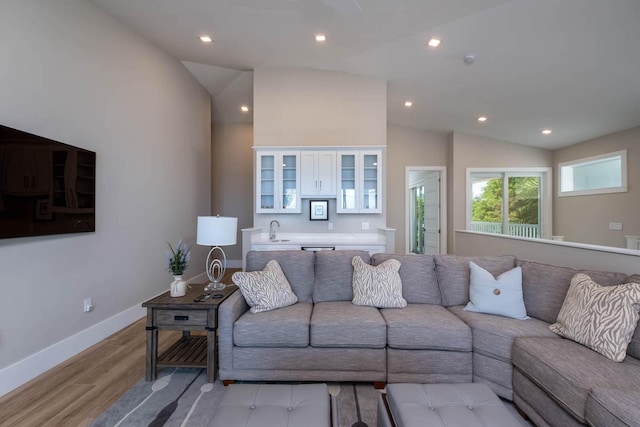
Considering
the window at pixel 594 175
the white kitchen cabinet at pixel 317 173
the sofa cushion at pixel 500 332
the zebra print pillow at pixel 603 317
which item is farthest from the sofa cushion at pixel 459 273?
the window at pixel 594 175

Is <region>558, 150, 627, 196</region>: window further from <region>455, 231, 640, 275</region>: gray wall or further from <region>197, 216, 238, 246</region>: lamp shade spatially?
<region>197, 216, 238, 246</region>: lamp shade

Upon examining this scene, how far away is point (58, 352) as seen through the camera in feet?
7.52

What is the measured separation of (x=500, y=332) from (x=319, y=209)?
9.94 ft

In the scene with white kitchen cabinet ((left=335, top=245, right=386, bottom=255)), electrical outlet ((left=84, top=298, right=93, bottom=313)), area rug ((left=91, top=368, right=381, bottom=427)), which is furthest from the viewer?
white kitchen cabinet ((left=335, top=245, right=386, bottom=255))

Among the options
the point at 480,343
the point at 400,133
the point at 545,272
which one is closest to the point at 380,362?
the point at 480,343

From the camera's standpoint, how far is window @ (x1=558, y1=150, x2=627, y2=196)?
4.51 m

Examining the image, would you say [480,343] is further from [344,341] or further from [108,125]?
[108,125]

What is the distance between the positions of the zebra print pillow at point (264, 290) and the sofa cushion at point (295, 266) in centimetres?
13

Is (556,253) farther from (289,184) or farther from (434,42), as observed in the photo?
(289,184)

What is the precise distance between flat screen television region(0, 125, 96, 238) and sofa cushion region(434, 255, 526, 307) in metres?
3.38

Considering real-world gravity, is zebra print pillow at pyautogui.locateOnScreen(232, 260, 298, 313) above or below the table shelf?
above

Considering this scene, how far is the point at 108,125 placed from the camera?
2.92 metres

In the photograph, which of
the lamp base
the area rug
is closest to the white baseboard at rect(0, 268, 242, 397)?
the area rug

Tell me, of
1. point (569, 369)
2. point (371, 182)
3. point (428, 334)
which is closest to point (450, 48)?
point (371, 182)
